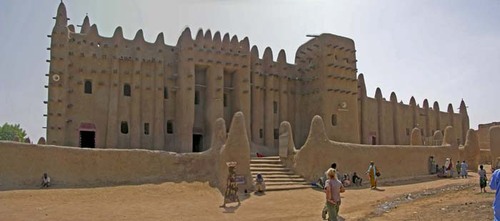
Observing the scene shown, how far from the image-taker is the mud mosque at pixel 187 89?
26500 millimetres

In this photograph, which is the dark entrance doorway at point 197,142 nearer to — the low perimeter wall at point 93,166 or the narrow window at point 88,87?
the narrow window at point 88,87

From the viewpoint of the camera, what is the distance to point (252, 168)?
21.7 meters

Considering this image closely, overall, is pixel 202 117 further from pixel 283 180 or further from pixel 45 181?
pixel 45 181

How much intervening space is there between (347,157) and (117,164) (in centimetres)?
1120

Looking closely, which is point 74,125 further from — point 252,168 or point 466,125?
point 466,125

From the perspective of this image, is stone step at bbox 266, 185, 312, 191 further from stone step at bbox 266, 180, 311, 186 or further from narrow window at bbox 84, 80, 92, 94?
narrow window at bbox 84, 80, 92, 94

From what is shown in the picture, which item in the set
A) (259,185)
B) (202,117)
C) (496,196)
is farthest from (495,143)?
(496,196)

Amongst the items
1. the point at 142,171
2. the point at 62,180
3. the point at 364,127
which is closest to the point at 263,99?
the point at 364,127

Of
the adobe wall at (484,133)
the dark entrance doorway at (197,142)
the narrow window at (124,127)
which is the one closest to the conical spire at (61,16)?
the narrow window at (124,127)

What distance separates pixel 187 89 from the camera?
2894cm

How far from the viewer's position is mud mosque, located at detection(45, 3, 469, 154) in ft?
86.9

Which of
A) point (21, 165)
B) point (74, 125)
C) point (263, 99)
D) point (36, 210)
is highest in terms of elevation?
point (263, 99)

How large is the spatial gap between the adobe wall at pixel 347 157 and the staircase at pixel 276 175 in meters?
0.42

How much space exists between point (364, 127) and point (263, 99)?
9833 millimetres
